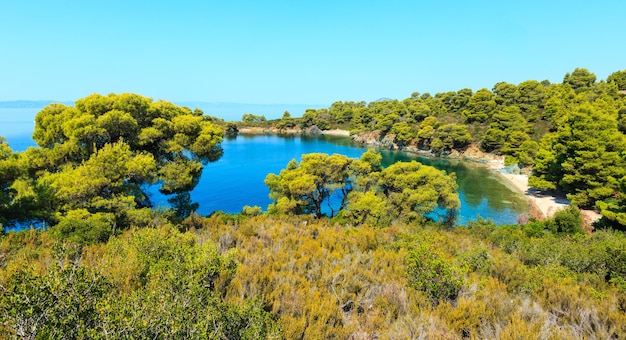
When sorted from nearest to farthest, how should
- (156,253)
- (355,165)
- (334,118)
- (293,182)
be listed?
(156,253) < (293,182) < (355,165) < (334,118)

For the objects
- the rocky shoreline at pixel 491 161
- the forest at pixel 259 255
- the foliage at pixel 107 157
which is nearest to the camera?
the forest at pixel 259 255

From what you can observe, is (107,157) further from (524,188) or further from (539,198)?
(524,188)

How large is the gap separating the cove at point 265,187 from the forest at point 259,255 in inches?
205

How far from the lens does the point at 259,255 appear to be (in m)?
8.04

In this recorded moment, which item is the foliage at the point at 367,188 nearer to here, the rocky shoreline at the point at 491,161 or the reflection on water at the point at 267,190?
the reflection on water at the point at 267,190

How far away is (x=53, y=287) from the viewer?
3.46 meters

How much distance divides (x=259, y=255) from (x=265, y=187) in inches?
1047

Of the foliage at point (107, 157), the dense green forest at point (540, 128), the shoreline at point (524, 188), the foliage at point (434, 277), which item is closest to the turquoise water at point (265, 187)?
the shoreline at point (524, 188)

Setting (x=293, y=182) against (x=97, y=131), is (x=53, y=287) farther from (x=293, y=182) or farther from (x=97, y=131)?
(x=293, y=182)

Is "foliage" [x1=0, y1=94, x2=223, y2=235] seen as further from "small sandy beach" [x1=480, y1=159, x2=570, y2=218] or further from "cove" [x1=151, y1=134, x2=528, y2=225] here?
"small sandy beach" [x1=480, y1=159, x2=570, y2=218]

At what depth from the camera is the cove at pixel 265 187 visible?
26656mm

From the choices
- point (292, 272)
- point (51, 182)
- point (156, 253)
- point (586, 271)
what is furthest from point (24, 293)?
point (586, 271)

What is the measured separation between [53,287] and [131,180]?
10.7 m

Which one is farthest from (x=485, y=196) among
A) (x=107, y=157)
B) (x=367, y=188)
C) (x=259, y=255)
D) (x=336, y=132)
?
(x=336, y=132)
